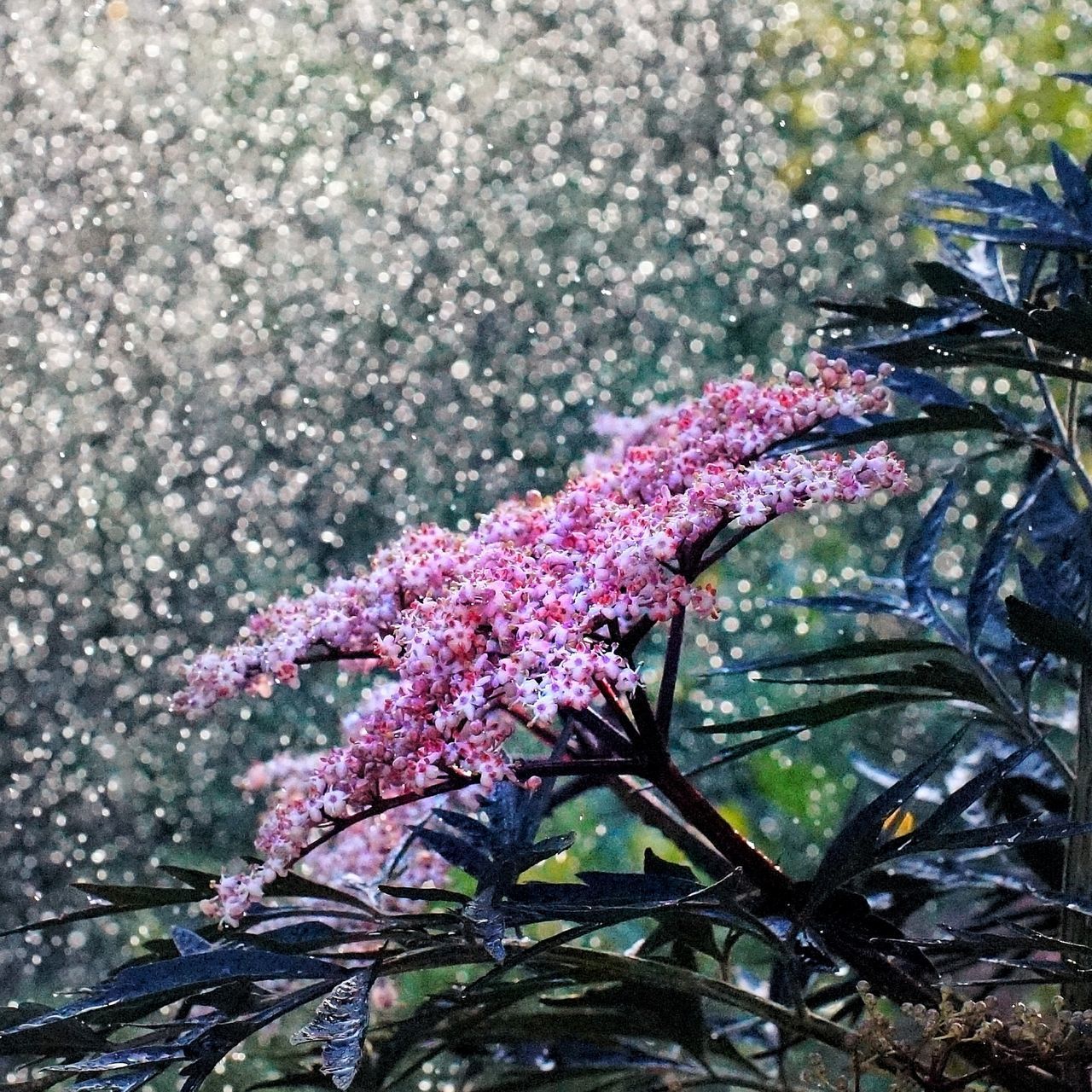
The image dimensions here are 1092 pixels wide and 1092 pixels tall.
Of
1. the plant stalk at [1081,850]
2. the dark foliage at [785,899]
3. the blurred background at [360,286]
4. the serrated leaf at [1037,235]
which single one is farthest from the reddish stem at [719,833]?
the blurred background at [360,286]

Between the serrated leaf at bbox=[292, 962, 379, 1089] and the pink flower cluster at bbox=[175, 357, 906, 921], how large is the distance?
0.13 feet

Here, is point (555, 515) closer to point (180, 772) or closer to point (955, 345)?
point (955, 345)

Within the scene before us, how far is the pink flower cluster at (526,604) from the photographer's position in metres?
0.38

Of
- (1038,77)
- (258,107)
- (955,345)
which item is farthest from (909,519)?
(955,345)

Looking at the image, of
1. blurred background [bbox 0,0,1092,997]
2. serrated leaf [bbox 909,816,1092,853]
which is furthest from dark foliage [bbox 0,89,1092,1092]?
blurred background [bbox 0,0,1092,997]

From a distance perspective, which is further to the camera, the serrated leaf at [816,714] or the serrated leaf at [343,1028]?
the serrated leaf at [816,714]

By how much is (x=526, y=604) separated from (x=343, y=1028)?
0.13 meters

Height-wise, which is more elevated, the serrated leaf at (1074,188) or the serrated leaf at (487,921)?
the serrated leaf at (1074,188)

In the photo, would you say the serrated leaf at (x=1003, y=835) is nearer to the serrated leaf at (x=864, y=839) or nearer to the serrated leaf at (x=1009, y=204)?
the serrated leaf at (x=864, y=839)

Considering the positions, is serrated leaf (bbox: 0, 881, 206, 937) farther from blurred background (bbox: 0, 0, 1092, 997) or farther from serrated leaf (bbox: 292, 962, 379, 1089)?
blurred background (bbox: 0, 0, 1092, 997)

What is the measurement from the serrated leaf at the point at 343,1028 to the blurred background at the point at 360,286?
670 mm

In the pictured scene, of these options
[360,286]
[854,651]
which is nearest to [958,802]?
[854,651]

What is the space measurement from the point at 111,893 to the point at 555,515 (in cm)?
19

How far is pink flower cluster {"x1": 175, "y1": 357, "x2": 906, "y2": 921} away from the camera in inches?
15.1
